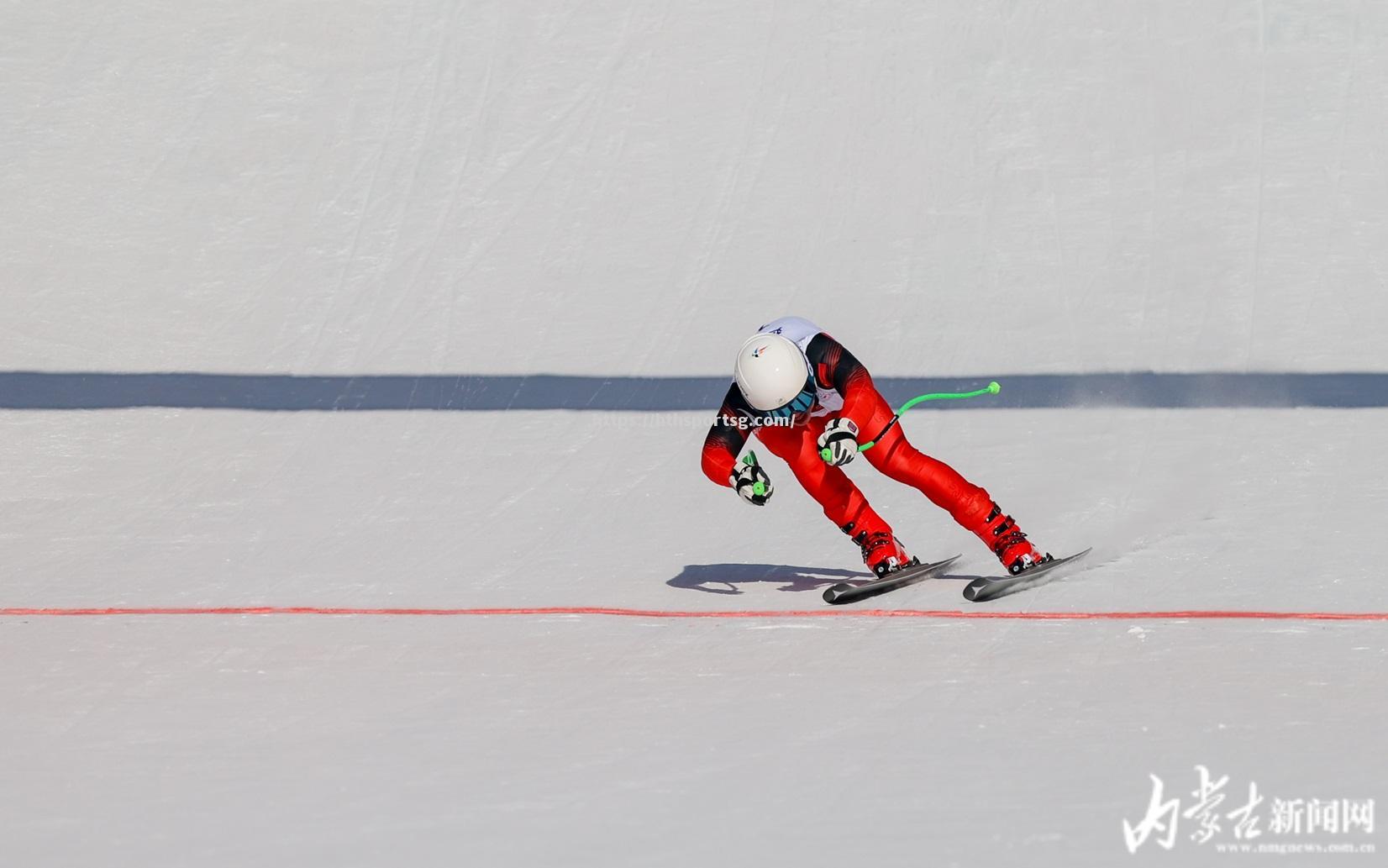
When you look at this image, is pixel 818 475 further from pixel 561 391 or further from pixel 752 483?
pixel 561 391

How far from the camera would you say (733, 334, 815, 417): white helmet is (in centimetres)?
520

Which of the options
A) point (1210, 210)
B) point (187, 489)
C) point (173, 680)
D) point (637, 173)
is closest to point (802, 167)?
point (637, 173)

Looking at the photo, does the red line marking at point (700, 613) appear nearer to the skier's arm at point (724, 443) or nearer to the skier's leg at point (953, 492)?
the skier's leg at point (953, 492)

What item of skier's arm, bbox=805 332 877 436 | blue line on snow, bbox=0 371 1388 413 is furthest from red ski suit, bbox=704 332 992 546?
blue line on snow, bbox=0 371 1388 413

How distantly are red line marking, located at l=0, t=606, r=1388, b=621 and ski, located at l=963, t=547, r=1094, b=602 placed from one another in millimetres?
99

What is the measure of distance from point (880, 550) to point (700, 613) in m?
0.60

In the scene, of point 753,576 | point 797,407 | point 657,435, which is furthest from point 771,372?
point 657,435

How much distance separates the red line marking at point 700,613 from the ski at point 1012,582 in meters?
0.10

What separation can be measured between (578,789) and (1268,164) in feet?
22.8

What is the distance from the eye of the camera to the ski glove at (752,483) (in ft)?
17.2

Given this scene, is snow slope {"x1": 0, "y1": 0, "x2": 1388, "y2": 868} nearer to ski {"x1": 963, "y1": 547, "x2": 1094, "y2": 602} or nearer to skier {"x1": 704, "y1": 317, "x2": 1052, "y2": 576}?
ski {"x1": 963, "y1": 547, "x2": 1094, "y2": 602}

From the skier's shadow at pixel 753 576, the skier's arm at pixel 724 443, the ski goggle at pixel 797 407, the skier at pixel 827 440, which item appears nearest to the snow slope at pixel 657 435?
the skier's shadow at pixel 753 576

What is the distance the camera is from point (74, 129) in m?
10.2

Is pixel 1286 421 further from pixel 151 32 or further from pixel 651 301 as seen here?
pixel 151 32
